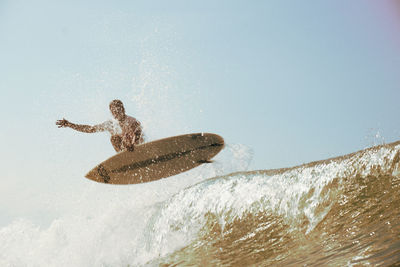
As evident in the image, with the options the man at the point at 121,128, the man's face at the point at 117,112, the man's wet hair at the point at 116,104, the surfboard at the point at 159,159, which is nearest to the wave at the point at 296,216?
A: the surfboard at the point at 159,159

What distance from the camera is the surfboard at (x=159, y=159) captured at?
254 inches

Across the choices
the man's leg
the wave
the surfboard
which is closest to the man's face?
the man's leg

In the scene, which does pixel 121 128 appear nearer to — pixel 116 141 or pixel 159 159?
pixel 116 141

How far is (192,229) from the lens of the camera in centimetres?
486

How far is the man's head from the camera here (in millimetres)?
6691

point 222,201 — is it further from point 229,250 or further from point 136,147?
point 136,147

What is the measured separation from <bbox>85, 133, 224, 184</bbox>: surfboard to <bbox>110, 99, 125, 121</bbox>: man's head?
72cm

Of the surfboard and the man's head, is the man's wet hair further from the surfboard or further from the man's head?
the surfboard

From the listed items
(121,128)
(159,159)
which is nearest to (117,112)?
(121,128)

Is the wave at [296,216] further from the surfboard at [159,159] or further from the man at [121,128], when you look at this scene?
the man at [121,128]

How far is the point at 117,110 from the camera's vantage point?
6.70 m

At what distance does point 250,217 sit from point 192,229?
94 centimetres

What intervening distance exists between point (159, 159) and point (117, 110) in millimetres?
1270

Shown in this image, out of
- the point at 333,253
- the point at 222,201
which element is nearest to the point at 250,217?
the point at 222,201
